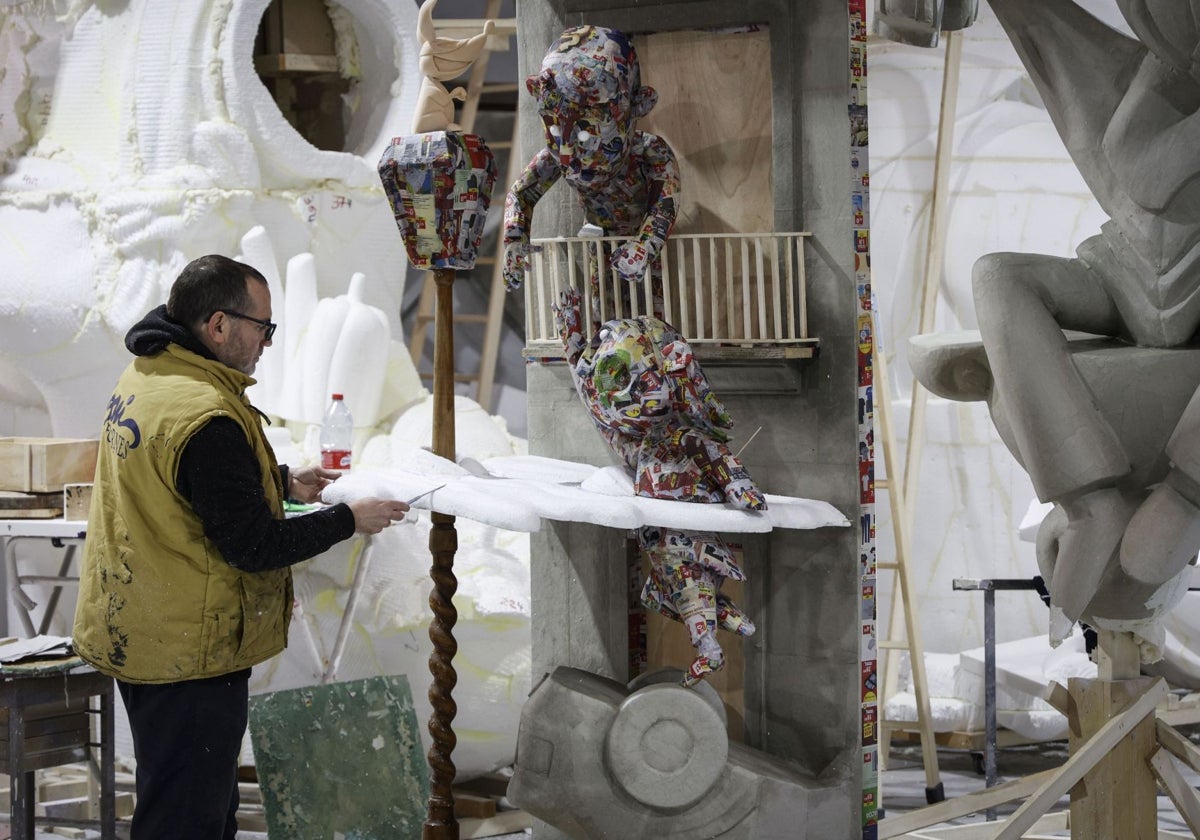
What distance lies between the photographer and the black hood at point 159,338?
9.33 ft

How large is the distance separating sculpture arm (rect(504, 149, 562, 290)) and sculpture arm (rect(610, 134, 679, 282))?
196 mm

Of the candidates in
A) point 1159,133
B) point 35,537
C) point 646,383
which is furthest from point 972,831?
point 35,537

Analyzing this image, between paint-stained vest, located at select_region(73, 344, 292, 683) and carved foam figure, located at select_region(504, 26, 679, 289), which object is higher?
carved foam figure, located at select_region(504, 26, 679, 289)

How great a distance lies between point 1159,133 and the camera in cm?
286

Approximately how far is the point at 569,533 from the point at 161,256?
2722 millimetres

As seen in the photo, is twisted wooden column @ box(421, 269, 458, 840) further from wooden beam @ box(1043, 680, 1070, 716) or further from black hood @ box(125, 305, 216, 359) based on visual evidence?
wooden beam @ box(1043, 680, 1070, 716)

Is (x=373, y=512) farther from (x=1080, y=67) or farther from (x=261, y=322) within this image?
(x=1080, y=67)

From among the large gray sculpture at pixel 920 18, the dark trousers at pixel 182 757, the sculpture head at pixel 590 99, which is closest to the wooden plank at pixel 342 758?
the dark trousers at pixel 182 757

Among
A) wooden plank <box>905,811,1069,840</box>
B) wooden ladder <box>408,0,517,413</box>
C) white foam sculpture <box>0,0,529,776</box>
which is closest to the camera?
wooden plank <box>905,811,1069,840</box>

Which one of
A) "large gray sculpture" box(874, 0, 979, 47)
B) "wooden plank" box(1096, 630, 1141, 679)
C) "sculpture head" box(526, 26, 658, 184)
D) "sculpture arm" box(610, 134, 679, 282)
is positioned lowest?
"wooden plank" box(1096, 630, 1141, 679)

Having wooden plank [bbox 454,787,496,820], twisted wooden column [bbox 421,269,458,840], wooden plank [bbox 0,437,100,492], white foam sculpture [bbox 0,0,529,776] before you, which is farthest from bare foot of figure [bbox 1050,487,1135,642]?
wooden plank [bbox 0,437,100,492]

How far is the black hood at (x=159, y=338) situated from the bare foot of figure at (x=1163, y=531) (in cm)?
190

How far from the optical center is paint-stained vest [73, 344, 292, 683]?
2.75 m

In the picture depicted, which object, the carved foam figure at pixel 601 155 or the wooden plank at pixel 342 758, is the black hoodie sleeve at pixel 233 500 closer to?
the carved foam figure at pixel 601 155
